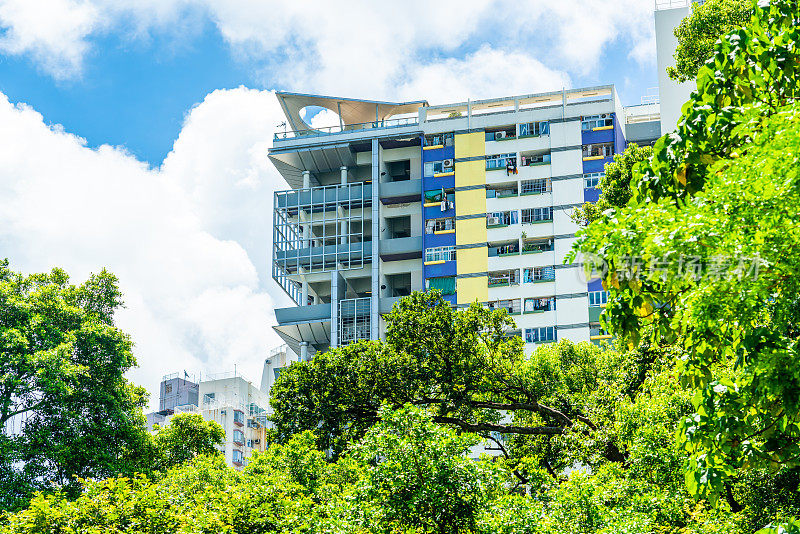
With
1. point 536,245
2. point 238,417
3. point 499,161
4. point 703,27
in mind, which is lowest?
point 238,417

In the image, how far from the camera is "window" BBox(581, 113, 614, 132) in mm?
47375

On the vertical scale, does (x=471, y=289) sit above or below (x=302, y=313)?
above

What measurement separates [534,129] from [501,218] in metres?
4.81

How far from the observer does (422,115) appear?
5028 centimetres

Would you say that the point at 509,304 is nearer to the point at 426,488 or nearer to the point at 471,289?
the point at 471,289

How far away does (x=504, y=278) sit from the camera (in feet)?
154

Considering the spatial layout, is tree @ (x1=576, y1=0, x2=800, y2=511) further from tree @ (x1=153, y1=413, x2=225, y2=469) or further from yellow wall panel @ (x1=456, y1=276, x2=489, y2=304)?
yellow wall panel @ (x1=456, y1=276, x2=489, y2=304)

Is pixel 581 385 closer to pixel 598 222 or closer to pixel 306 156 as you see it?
pixel 598 222

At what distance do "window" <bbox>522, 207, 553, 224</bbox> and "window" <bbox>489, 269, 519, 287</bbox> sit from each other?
Result: 259 cm

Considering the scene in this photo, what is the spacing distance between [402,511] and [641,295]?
720cm

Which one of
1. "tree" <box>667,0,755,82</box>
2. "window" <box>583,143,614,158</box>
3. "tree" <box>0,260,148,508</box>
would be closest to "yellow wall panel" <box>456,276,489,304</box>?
"window" <box>583,143,614,158</box>

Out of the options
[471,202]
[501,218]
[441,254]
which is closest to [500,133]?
[471,202]

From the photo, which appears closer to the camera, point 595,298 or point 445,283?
point 595,298

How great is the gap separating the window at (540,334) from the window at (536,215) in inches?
216
